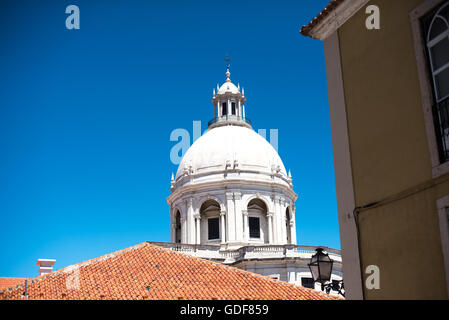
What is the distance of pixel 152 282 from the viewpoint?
54.1 feet

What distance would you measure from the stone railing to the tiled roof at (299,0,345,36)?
2447 centimetres

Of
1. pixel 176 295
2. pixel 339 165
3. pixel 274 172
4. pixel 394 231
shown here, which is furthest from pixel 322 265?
pixel 274 172

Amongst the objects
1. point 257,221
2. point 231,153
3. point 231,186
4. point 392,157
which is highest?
point 231,153

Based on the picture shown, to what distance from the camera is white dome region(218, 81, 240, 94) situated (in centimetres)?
4662

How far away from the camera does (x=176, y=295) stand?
15695 mm

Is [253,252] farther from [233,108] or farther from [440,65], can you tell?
[440,65]

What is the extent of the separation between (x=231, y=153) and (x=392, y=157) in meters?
32.8

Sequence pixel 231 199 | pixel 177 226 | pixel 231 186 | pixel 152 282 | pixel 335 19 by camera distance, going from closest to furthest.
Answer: pixel 335 19, pixel 152 282, pixel 231 199, pixel 231 186, pixel 177 226

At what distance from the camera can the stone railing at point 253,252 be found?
33.8 m

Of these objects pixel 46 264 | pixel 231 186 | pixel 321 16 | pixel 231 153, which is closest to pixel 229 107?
pixel 231 153

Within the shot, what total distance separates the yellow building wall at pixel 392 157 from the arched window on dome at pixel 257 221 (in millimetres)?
30266

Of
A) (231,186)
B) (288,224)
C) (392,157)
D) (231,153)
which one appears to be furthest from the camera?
(288,224)

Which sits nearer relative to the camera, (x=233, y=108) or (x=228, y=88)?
(x=233, y=108)
